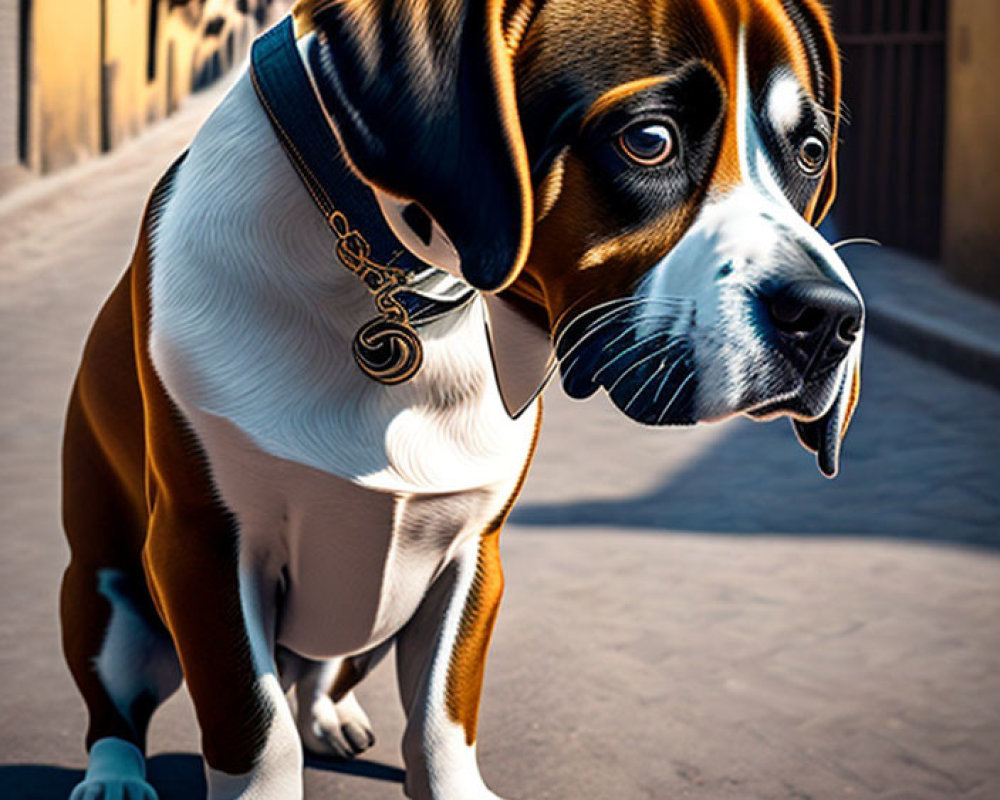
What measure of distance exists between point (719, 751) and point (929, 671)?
706 mm

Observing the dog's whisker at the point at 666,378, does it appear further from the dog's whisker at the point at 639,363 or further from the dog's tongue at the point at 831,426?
the dog's tongue at the point at 831,426

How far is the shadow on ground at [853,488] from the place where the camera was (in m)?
4.80

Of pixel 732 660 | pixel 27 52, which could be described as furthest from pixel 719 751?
pixel 27 52

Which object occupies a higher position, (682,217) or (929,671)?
(682,217)

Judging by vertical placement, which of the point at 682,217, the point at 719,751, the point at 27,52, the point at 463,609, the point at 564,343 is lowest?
the point at 27,52

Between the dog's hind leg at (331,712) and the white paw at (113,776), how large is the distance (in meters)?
0.35

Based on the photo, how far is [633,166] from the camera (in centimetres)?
171

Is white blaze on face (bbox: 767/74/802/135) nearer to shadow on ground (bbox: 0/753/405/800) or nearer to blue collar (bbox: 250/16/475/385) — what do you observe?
blue collar (bbox: 250/16/475/385)

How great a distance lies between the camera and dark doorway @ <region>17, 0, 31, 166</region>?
1059 centimetres

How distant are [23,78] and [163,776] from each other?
8.51 metres

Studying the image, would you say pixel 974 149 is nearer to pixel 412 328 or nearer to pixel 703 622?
pixel 703 622

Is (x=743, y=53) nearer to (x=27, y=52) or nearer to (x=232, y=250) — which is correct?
(x=232, y=250)

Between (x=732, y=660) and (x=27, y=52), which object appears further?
(x=27, y=52)

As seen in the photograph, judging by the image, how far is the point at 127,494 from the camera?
264cm
